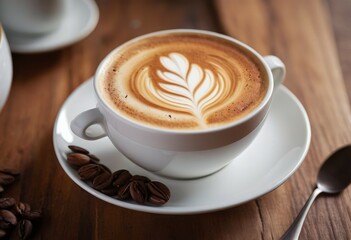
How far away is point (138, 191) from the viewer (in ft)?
2.96

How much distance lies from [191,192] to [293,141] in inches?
9.7

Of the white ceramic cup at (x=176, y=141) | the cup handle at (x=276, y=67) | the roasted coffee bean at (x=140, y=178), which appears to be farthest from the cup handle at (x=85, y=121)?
the cup handle at (x=276, y=67)

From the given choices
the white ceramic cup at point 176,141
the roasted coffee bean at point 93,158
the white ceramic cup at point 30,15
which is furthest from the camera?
the white ceramic cup at point 30,15

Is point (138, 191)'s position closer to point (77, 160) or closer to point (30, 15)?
point (77, 160)

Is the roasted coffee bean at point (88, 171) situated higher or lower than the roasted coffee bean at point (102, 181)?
lower

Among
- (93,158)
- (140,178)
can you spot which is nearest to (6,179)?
(93,158)

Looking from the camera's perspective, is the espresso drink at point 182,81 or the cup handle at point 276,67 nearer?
the espresso drink at point 182,81

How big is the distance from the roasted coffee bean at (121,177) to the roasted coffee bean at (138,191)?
A: 3 cm

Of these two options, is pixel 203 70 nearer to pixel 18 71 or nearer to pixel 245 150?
pixel 245 150

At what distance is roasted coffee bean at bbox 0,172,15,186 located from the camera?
1.02m

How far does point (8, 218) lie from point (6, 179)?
0.39 ft

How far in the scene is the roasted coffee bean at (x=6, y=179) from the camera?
1023 mm

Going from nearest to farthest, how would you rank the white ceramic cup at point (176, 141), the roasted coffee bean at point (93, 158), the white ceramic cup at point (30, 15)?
the white ceramic cup at point (176, 141)
the roasted coffee bean at point (93, 158)
the white ceramic cup at point (30, 15)

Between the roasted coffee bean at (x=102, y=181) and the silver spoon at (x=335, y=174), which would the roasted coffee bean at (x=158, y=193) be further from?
the silver spoon at (x=335, y=174)
